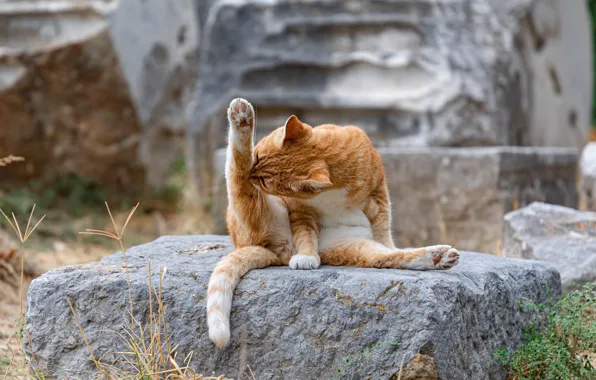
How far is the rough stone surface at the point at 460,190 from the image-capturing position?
430cm

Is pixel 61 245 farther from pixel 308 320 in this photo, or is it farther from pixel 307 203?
pixel 308 320

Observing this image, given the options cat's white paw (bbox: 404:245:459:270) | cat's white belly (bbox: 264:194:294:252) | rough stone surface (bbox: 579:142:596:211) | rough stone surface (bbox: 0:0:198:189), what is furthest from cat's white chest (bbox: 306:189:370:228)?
rough stone surface (bbox: 0:0:198:189)

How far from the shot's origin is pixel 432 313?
207 centimetres

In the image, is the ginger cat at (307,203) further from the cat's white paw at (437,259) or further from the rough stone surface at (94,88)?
the rough stone surface at (94,88)

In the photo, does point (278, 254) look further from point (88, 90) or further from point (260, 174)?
point (88, 90)

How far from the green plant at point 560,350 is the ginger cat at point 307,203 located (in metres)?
0.44

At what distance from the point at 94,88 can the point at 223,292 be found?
5.01 meters

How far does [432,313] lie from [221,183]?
9.77 feet

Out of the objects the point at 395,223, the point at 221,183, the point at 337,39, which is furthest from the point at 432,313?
the point at 337,39

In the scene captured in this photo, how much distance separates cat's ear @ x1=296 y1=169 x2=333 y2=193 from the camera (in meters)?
2.29

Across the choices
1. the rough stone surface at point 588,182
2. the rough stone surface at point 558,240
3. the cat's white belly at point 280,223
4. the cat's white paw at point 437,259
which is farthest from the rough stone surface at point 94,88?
the cat's white paw at point 437,259

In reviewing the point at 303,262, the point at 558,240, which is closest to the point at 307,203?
the point at 303,262

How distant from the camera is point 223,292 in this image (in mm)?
2178

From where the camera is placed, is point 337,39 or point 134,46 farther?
point 134,46
